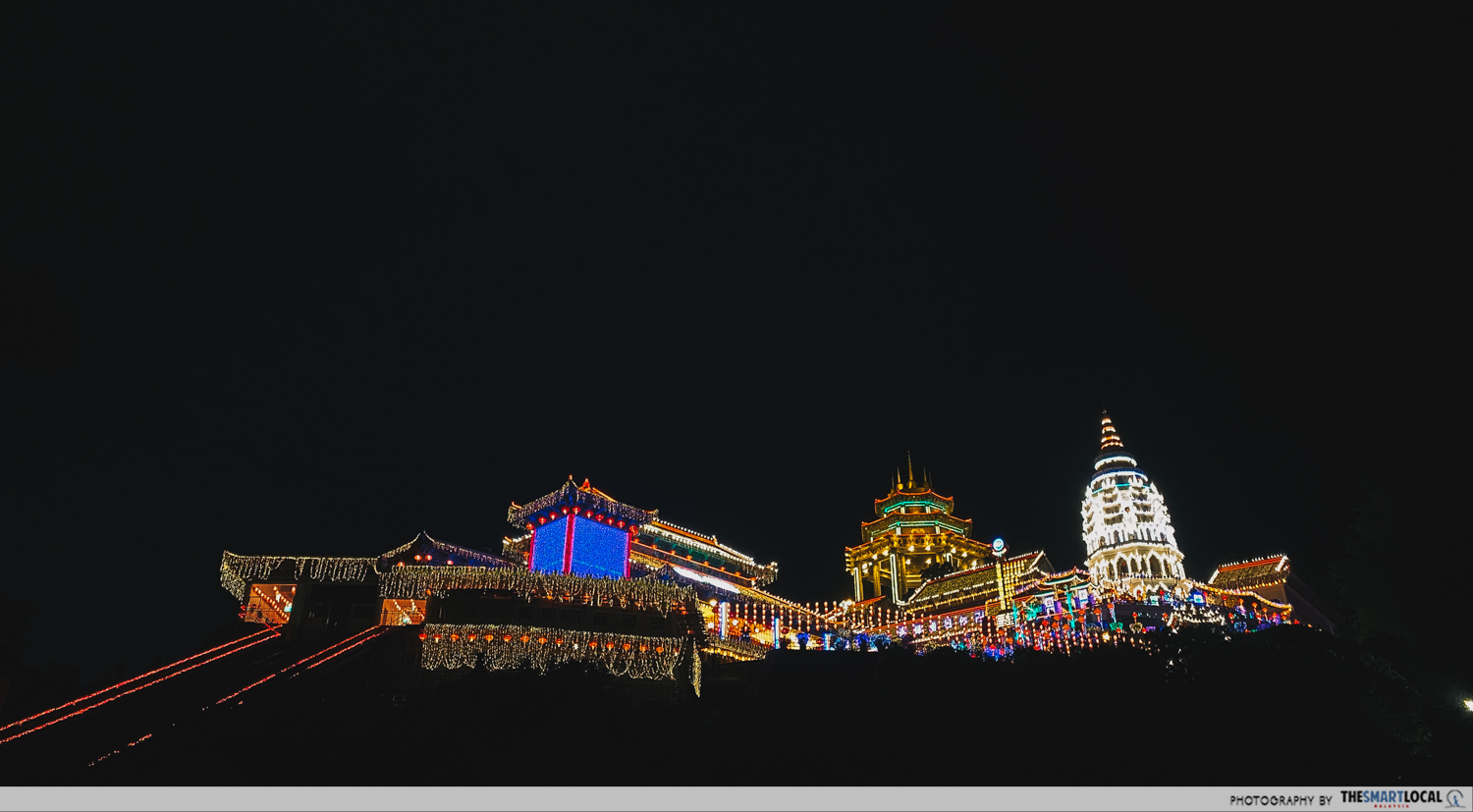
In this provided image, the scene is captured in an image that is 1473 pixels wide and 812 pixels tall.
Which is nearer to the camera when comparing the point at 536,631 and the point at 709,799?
the point at 709,799

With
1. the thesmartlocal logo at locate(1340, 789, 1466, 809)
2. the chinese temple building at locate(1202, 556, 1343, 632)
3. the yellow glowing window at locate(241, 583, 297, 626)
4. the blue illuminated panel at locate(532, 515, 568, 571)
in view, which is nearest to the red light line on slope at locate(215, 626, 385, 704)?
the yellow glowing window at locate(241, 583, 297, 626)

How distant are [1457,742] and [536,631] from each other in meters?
25.8

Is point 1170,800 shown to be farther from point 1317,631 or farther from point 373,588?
point 373,588

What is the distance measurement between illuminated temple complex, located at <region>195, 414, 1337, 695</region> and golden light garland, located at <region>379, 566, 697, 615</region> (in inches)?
1.9

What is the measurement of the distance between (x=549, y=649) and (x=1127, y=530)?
4252 centimetres

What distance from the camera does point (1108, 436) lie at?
6119 centimetres

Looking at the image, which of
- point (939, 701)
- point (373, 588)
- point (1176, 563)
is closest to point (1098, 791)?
point (939, 701)

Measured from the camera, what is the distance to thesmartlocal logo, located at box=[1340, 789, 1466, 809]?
986cm

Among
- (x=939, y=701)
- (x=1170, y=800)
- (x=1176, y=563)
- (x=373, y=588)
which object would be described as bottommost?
(x=1170, y=800)

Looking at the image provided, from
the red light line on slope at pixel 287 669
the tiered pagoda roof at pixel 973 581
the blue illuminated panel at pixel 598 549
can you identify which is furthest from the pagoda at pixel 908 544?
the red light line on slope at pixel 287 669

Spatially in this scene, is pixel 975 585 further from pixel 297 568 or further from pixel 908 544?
pixel 297 568

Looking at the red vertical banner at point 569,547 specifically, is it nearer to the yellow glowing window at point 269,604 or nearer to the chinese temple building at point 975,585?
the yellow glowing window at point 269,604

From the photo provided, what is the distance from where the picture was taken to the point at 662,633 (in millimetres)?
28062

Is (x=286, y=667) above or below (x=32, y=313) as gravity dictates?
below
